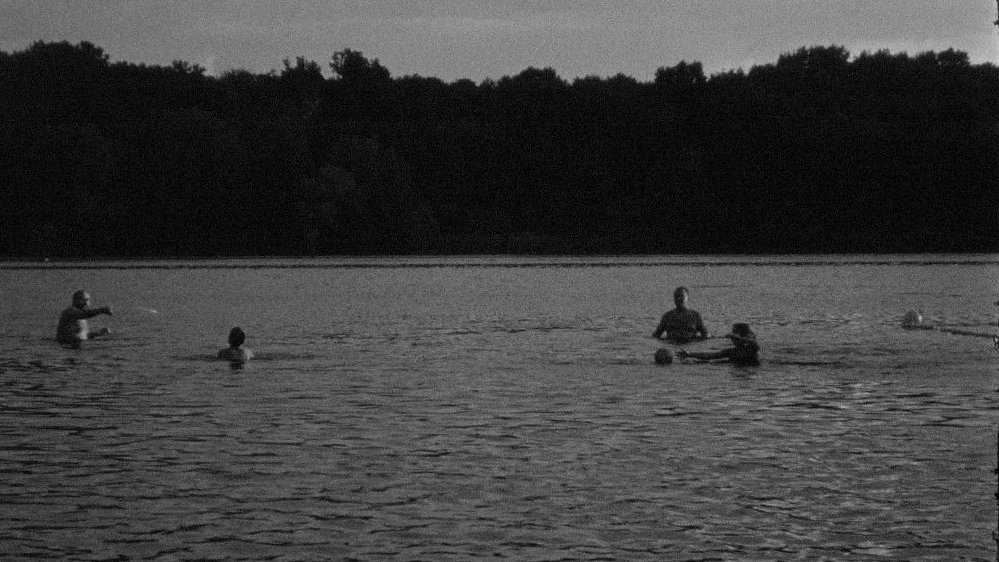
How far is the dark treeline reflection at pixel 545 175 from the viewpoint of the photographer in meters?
127

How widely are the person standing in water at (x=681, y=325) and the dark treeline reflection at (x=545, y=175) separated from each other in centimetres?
8627

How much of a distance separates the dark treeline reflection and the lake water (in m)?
79.1

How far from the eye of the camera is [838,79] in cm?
15900

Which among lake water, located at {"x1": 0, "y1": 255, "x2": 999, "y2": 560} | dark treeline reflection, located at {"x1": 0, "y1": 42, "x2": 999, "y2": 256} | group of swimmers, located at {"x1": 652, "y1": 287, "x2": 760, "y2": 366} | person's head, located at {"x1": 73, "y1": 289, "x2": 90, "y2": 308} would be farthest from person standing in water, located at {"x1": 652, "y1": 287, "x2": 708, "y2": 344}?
dark treeline reflection, located at {"x1": 0, "y1": 42, "x2": 999, "y2": 256}

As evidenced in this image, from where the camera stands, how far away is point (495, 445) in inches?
856

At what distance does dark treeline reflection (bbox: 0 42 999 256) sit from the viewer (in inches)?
4998

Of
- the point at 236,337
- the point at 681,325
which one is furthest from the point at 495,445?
the point at 681,325

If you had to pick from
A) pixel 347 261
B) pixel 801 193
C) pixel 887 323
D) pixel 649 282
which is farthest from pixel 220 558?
pixel 801 193

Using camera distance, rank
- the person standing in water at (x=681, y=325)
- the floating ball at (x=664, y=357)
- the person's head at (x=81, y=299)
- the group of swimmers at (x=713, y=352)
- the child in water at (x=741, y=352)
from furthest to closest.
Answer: the person's head at (x=81, y=299) < the person standing in water at (x=681, y=325) < the floating ball at (x=664, y=357) < the group of swimmers at (x=713, y=352) < the child in water at (x=741, y=352)

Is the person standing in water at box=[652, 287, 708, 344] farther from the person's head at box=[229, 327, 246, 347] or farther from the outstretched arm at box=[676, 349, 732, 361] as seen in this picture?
the person's head at box=[229, 327, 246, 347]

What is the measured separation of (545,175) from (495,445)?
11725 centimetres


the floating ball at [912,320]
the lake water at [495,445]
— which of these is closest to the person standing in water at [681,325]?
the lake water at [495,445]

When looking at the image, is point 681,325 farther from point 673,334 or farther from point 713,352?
point 713,352

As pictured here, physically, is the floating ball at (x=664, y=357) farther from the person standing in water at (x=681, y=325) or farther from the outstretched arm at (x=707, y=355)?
the person standing in water at (x=681, y=325)
